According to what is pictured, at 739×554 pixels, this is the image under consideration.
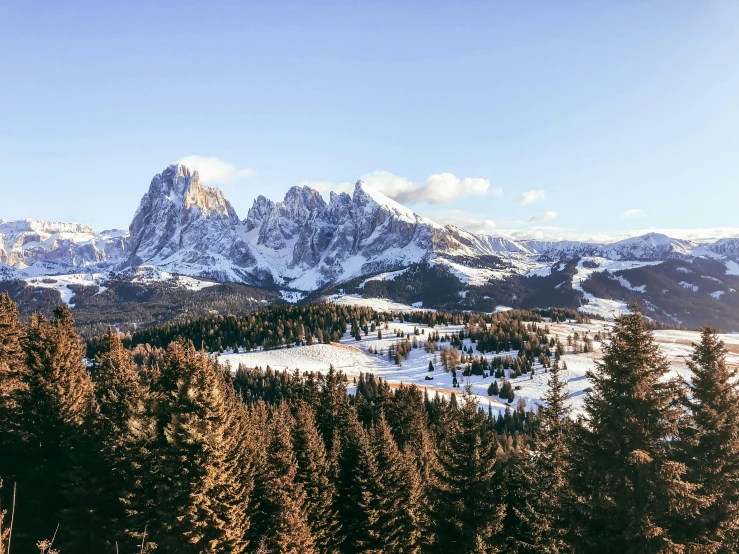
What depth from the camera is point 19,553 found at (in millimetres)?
28625

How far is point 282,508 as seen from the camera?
1240 inches

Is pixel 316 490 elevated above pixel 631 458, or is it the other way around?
pixel 631 458

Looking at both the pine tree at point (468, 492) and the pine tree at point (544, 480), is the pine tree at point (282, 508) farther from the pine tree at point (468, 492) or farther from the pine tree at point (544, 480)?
the pine tree at point (544, 480)

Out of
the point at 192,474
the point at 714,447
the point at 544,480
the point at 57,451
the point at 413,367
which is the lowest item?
the point at 413,367

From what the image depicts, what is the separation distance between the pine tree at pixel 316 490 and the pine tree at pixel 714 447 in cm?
2699

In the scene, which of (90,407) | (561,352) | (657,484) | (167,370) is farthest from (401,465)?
(561,352)

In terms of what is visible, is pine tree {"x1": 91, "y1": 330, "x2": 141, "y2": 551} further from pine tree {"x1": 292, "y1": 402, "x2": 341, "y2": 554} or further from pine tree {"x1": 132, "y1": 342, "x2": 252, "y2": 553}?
pine tree {"x1": 292, "y1": 402, "x2": 341, "y2": 554}

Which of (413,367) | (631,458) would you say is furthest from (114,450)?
(413,367)

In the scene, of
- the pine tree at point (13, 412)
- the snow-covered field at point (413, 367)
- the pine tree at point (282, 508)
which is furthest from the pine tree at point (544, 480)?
the snow-covered field at point (413, 367)

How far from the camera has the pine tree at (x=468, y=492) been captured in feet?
86.3

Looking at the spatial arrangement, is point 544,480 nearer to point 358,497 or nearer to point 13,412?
point 358,497

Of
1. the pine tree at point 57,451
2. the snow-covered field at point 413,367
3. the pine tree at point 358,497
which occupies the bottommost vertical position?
the snow-covered field at point 413,367

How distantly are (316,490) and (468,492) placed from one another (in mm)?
15839

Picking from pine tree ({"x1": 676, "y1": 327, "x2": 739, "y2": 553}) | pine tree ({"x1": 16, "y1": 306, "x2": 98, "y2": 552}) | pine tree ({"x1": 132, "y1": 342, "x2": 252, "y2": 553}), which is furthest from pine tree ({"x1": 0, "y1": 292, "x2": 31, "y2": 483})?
pine tree ({"x1": 676, "y1": 327, "x2": 739, "y2": 553})
